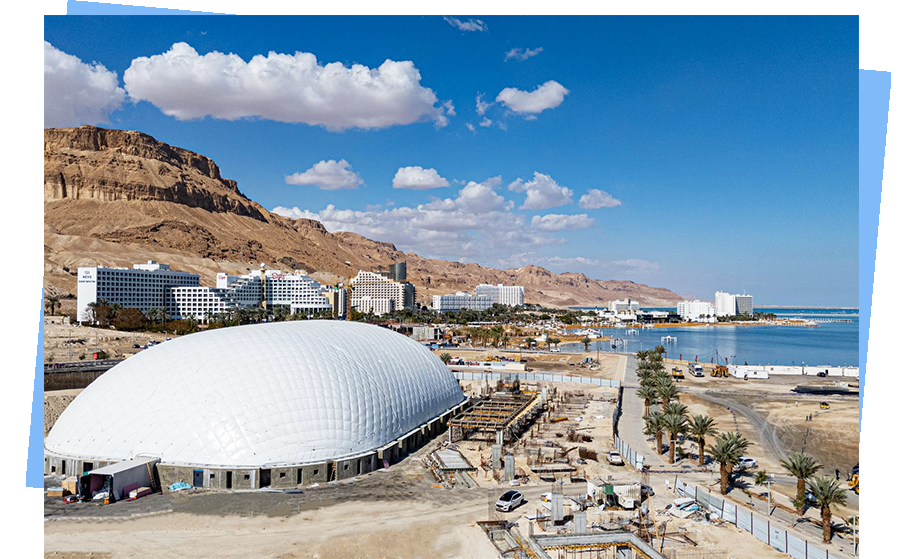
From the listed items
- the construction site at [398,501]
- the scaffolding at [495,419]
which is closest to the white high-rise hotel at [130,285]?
the scaffolding at [495,419]

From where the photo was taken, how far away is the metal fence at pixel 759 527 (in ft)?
58.1

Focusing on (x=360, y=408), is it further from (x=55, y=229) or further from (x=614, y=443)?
(x=55, y=229)

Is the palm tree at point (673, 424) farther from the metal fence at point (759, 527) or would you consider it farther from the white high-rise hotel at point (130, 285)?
the white high-rise hotel at point (130, 285)

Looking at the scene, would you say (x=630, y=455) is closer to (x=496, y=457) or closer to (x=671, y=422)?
(x=671, y=422)

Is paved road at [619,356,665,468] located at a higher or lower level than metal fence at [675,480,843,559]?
lower

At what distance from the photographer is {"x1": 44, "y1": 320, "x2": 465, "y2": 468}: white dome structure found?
24.4 m

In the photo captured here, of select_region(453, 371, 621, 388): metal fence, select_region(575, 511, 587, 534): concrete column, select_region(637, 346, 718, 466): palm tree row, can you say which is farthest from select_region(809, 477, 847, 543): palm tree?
select_region(453, 371, 621, 388): metal fence

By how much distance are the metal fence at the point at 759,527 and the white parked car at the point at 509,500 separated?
6858mm

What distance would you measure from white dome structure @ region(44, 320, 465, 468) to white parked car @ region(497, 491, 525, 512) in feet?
25.1

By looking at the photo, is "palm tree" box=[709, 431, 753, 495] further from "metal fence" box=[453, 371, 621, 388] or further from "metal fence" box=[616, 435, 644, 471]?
"metal fence" box=[453, 371, 621, 388]

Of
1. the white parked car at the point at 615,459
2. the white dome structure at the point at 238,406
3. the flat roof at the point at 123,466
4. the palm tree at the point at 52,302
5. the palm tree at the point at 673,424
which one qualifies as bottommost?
the white parked car at the point at 615,459

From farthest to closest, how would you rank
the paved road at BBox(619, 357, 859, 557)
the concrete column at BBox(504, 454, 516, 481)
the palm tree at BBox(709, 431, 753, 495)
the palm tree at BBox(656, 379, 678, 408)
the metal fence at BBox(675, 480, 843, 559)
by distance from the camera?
the palm tree at BBox(656, 379, 678, 408) → the concrete column at BBox(504, 454, 516, 481) → the palm tree at BBox(709, 431, 753, 495) → the paved road at BBox(619, 357, 859, 557) → the metal fence at BBox(675, 480, 843, 559)

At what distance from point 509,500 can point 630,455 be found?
10.5m

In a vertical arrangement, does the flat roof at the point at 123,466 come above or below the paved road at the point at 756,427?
above
